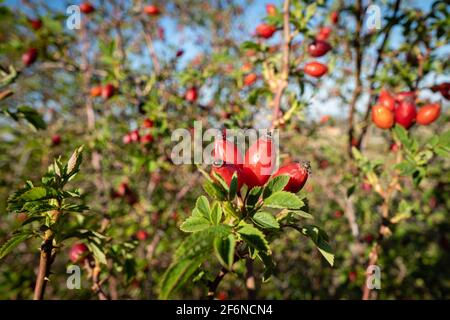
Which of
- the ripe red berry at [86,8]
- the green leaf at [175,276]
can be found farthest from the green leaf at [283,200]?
the ripe red berry at [86,8]

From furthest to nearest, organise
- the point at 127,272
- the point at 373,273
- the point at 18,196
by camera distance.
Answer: the point at 373,273 < the point at 127,272 < the point at 18,196

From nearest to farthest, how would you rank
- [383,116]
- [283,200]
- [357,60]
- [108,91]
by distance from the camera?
[283,200] → [383,116] → [357,60] → [108,91]

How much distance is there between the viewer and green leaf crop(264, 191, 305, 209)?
0.98 meters

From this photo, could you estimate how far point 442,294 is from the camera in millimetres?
3098

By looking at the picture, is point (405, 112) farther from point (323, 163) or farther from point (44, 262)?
point (323, 163)

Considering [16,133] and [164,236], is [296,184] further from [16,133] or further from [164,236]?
[16,133]

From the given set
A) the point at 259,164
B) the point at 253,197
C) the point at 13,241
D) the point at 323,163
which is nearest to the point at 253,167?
the point at 259,164

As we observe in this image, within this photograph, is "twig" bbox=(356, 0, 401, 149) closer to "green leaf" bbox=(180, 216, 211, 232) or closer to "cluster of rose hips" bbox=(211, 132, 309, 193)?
"cluster of rose hips" bbox=(211, 132, 309, 193)

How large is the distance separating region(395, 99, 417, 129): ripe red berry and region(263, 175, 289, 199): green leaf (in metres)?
1.22

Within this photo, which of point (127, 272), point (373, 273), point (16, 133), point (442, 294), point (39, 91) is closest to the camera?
point (127, 272)

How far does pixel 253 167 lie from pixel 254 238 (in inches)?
13.3

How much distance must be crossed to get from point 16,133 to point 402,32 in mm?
4225

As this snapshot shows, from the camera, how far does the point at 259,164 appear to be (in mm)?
1154
